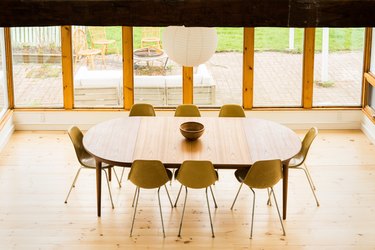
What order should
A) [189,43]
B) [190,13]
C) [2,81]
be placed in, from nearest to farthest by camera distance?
[190,13], [189,43], [2,81]

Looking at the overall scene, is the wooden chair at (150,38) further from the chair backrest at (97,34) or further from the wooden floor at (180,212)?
the wooden floor at (180,212)

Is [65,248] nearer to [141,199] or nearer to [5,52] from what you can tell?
[141,199]

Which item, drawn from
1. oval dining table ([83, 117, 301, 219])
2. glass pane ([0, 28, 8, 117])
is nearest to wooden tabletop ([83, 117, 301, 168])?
oval dining table ([83, 117, 301, 219])

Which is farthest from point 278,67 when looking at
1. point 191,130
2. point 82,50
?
point 191,130

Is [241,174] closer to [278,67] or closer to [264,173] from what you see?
[264,173]

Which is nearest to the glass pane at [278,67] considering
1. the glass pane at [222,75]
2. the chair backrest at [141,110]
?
the glass pane at [222,75]

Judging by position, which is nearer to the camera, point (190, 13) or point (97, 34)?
point (190, 13)

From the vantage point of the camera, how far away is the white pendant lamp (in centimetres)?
530

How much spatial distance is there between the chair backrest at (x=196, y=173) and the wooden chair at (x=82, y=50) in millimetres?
3560

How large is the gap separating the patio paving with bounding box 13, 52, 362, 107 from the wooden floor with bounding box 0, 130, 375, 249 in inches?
51.9

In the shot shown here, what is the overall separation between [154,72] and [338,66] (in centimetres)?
259

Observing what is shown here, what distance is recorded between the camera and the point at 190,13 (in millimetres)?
2350

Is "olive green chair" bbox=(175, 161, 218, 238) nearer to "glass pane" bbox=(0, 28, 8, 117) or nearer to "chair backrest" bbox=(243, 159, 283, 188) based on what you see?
"chair backrest" bbox=(243, 159, 283, 188)

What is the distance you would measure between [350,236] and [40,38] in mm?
5091
